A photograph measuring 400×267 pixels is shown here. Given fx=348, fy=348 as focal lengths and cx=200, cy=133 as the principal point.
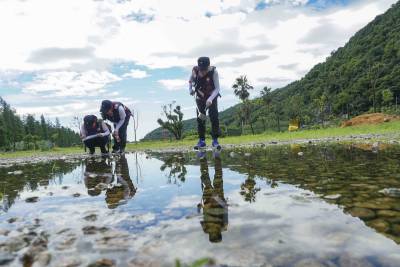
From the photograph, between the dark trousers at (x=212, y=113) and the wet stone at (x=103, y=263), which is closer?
the wet stone at (x=103, y=263)

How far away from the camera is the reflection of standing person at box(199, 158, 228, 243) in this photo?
2.55m

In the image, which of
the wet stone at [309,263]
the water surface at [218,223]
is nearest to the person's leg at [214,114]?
the water surface at [218,223]

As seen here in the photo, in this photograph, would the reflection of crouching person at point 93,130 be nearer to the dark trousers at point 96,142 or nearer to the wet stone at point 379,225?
the dark trousers at point 96,142

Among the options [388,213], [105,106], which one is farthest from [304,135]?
[388,213]

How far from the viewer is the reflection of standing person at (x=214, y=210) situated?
255cm

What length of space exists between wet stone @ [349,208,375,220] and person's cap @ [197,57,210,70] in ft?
27.7

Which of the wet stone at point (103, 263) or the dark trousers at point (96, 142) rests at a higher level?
the dark trousers at point (96, 142)

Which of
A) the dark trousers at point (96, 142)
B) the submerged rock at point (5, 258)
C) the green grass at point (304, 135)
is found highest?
the dark trousers at point (96, 142)

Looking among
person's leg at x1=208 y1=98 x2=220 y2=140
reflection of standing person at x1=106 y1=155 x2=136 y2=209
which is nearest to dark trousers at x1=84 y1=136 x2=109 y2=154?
person's leg at x1=208 y1=98 x2=220 y2=140

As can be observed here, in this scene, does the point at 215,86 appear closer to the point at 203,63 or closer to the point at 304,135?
the point at 203,63

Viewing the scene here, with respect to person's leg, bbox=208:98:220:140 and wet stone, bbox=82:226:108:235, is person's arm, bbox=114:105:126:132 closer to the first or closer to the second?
person's leg, bbox=208:98:220:140

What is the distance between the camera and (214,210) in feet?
10.5

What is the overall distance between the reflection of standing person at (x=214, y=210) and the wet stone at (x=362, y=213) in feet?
3.34

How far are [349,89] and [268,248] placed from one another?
201 metres
